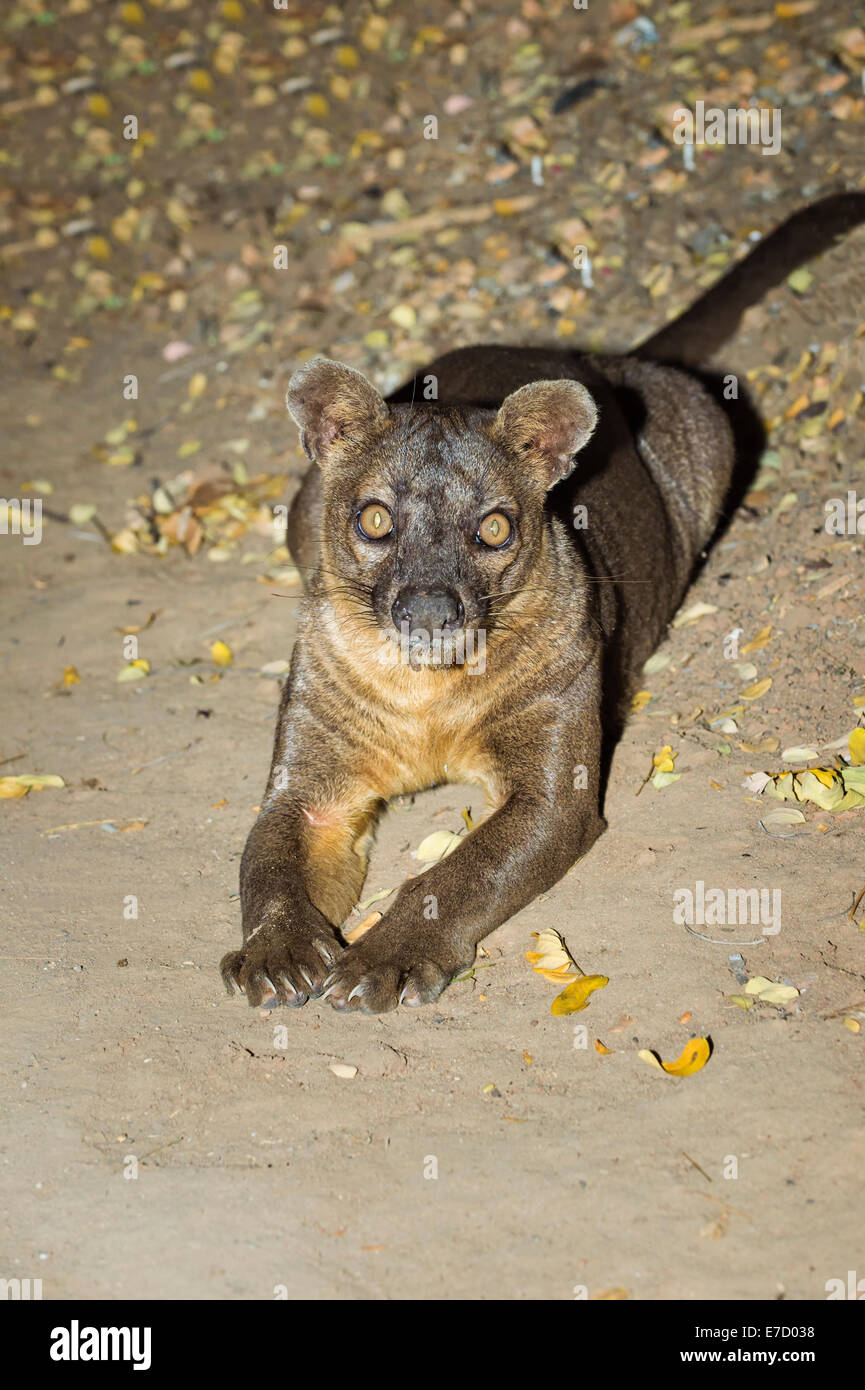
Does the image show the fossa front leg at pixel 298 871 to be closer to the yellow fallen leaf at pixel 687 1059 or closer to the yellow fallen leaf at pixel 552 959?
the yellow fallen leaf at pixel 552 959

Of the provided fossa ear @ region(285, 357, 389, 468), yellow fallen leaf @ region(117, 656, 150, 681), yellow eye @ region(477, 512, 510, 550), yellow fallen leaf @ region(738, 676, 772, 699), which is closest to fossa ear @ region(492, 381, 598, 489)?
yellow eye @ region(477, 512, 510, 550)

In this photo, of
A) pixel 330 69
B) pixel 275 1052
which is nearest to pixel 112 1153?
pixel 275 1052

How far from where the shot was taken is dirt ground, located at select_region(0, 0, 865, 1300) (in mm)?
3410

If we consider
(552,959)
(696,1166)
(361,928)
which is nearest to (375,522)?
(361,928)

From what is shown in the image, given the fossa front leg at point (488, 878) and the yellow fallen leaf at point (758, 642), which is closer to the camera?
the fossa front leg at point (488, 878)

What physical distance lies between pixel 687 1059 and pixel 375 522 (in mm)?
1997

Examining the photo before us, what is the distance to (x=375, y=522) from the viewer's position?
181 inches

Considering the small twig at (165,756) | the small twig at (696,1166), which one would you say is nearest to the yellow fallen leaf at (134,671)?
the small twig at (165,756)

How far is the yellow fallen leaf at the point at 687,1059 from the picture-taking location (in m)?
3.74

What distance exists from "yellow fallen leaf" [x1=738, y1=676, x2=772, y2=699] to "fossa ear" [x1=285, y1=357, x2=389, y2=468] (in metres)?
1.82

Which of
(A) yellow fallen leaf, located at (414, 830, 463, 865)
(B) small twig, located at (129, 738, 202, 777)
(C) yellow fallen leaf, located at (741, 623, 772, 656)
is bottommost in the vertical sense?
(A) yellow fallen leaf, located at (414, 830, 463, 865)

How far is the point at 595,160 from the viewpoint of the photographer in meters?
9.12

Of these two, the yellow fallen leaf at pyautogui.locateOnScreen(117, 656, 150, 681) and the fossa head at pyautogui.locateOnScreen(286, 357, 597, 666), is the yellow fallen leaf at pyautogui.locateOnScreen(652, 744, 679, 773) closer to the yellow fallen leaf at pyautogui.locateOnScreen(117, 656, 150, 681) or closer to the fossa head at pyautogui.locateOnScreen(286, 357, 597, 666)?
the fossa head at pyautogui.locateOnScreen(286, 357, 597, 666)

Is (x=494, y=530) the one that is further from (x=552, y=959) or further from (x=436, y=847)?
(x=552, y=959)
